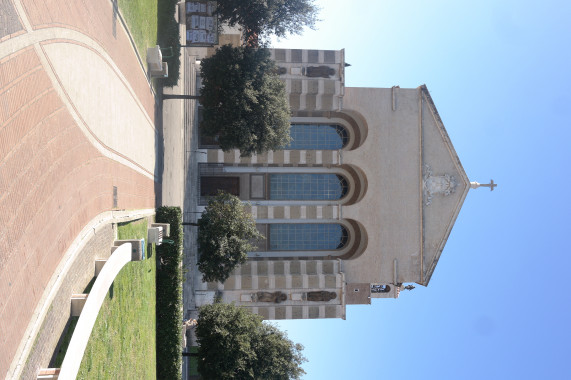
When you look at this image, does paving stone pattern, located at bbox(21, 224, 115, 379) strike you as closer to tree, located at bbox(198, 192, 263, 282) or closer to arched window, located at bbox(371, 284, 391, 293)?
tree, located at bbox(198, 192, 263, 282)

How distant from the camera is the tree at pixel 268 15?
1180 inches

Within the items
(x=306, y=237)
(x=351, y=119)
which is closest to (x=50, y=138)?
(x=306, y=237)

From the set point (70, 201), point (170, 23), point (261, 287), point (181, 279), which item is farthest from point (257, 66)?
point (70, 201)

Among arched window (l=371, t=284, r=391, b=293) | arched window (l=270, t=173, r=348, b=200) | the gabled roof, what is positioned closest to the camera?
the gabled roof

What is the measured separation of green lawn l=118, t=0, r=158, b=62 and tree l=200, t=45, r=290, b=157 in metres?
4.36

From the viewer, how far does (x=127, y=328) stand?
19328 millimetres

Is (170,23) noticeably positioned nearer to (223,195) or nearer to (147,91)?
(147,91)

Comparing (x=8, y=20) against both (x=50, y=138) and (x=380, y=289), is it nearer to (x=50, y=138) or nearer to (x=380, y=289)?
(x=50, y=138)

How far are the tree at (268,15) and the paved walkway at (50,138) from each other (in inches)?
479

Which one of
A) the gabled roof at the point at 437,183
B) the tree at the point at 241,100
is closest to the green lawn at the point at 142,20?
the tree at the point at 241,100

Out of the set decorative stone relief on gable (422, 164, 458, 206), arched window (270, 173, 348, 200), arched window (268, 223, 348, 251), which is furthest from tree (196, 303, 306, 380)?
decorative stone relief on gable (422, 164, 458, 206)

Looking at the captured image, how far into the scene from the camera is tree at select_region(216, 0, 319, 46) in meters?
30.0

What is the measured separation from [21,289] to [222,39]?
33357 mm

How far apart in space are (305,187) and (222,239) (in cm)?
1163
